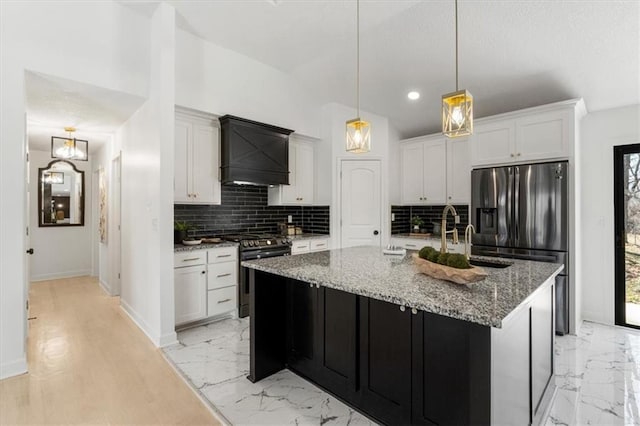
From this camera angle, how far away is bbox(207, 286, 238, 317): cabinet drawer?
356 cm

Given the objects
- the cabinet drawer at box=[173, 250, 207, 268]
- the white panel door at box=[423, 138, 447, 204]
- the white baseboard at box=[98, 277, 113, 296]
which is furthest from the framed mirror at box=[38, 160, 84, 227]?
the white panel door at box=[423, 138, 447, 204]

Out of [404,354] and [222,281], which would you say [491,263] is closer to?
[404,354]

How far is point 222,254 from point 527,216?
3354mm

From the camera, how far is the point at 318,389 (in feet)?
7.48

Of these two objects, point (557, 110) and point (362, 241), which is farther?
point (362, 241)

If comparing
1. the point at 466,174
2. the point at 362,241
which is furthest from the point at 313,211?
the point at 466,174

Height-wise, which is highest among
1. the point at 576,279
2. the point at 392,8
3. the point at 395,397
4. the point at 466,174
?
the point at 392,8

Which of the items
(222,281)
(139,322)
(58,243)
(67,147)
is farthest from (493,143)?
(58,243)

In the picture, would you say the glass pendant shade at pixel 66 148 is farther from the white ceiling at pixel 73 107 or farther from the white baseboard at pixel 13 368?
the white baseboard at pixel 13 368

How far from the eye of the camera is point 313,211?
519 cm

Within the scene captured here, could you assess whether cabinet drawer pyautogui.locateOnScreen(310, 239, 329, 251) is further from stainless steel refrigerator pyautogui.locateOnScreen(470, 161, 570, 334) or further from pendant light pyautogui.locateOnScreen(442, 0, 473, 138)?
pendant light pyautogui.locateOnScreen(442, 0, 473, 138)

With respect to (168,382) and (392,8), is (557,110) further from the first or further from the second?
(168,382)

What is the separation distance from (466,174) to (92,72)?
→ 4334 mm

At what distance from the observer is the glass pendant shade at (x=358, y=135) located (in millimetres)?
2434
